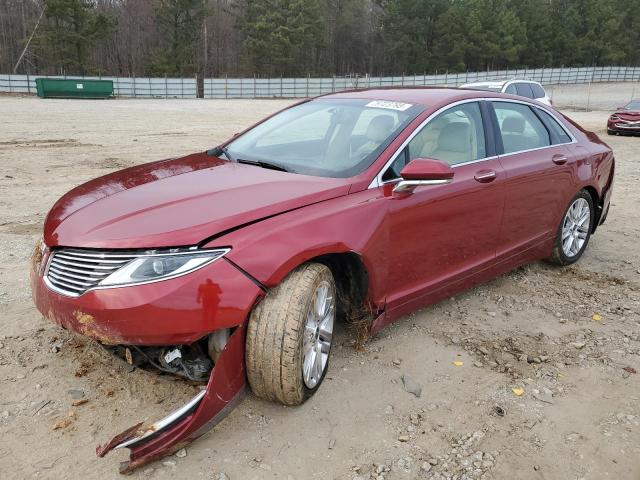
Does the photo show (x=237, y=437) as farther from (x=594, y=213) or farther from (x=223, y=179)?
(x=594, y=213)

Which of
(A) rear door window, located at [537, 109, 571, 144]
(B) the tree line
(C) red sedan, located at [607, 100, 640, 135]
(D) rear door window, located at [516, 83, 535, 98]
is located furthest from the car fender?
(B) the tree line

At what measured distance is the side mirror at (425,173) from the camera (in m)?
3.10

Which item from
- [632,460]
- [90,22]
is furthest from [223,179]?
[90,22]

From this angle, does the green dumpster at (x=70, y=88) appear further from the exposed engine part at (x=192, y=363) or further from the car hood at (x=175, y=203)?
the exposed engine part at (x=192, y=363)

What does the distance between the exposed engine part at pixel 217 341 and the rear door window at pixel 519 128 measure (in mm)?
2630

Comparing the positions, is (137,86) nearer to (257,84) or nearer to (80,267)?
(257,84)

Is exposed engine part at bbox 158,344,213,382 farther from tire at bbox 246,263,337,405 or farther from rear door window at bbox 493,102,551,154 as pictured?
rear door window at bbox 493,102,551,154

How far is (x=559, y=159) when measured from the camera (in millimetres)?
4617

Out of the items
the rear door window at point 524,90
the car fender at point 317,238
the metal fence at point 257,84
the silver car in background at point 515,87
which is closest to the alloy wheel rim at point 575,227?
the car fender at point 317,238

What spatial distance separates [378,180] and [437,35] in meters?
73.8

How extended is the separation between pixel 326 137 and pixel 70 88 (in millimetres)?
35311

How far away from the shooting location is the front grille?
246 centimetres

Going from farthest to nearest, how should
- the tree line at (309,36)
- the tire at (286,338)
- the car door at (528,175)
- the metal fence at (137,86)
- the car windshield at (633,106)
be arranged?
1. the tree line at (309,36)
2. the metal fence at (137,86)
3. the car windshield at (633,106)
4. the car door at (528,175)
5. the tire at (286,338)

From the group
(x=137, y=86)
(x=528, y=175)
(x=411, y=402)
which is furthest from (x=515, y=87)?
(x=137, y=86)
